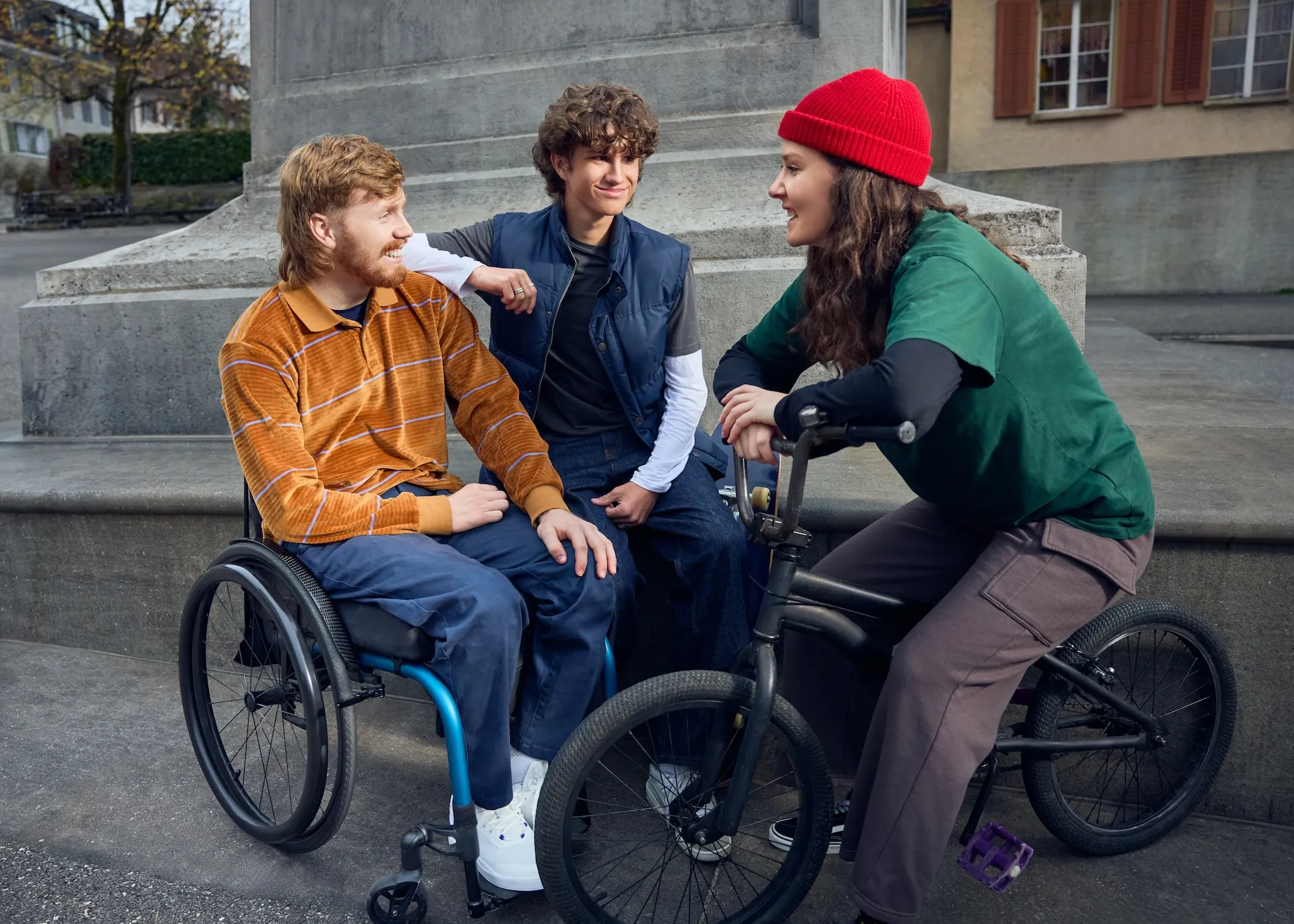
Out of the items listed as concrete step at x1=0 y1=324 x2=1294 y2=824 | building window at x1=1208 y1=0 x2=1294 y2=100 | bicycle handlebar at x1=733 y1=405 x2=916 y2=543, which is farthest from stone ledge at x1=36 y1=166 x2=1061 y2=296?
building window at x1=1208 y1=0 x2=1294 y2=100

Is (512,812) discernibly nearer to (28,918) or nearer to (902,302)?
(28,918)

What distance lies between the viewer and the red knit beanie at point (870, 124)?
1.92 meters

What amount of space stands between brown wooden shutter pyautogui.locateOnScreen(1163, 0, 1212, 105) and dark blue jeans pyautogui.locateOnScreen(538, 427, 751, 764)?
53.0 feet

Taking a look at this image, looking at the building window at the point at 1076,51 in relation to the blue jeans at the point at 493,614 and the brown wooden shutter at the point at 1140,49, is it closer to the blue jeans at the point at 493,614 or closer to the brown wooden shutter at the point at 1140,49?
the brown wooden shutter at the point at 1140,49

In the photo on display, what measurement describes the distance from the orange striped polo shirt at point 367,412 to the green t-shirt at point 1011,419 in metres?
0.89

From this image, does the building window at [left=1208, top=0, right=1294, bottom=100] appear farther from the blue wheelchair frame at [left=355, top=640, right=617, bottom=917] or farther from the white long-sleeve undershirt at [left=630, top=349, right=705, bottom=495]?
the blue wheelchair frame at [left=355, top=640, right=617, bottom=917]

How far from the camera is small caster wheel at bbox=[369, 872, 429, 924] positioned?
6.91 ft

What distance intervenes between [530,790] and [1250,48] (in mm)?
17682

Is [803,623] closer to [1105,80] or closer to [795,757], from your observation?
[795,757]

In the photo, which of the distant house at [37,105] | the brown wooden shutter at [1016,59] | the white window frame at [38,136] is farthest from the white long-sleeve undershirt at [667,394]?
the white window frame at [38,136]

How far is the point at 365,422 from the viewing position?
94.7 inches

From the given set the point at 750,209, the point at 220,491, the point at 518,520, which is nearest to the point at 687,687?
the point at 518,520

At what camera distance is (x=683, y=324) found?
267cm

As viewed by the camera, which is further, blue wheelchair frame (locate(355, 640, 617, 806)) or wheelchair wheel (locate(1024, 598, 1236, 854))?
wheelchair wheel (locate(1024, 598, 1236, 854))
